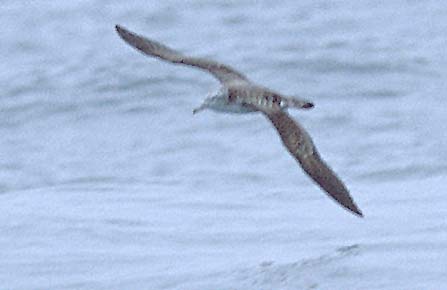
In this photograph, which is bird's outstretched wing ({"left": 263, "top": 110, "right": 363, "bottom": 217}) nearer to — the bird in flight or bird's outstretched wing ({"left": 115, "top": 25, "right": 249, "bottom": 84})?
the bird in flight

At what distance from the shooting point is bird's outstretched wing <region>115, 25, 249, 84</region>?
9.91 metres

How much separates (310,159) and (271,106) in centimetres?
47

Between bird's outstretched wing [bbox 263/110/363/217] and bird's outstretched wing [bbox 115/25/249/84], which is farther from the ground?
bird's outstretched wing [bbox 115/25/249/84]

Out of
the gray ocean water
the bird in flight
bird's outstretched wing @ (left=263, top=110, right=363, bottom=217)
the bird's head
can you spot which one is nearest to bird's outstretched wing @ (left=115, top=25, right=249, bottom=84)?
the bird in flight

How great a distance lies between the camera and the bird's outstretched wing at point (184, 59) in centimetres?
991

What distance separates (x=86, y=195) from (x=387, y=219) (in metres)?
2.37

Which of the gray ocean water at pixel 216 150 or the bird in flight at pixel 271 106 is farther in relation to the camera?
the gray ocean water at pixel 216 150

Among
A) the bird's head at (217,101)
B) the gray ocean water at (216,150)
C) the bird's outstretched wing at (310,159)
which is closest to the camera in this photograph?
the bird's outstretched wing at (310,159)

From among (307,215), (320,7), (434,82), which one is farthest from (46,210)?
(320,7)

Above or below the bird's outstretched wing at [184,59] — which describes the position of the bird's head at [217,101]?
below

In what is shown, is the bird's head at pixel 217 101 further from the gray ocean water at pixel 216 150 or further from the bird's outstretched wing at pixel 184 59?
the gray ocean water at pixel 216 150

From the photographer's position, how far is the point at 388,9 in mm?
17391

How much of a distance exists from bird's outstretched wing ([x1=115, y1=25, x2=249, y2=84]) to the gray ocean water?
3.19 ft

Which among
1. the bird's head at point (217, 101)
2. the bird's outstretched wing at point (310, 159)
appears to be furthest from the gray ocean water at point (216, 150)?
the bird's outstretched wing at point (310, 159)
